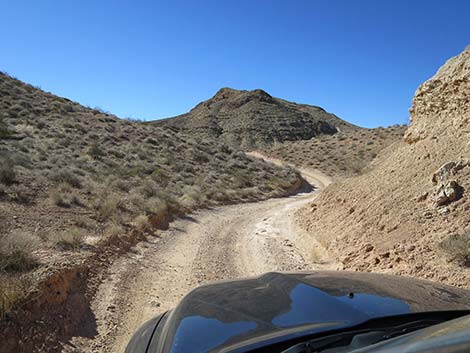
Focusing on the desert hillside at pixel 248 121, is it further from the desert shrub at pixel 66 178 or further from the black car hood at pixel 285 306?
the black car hood at pixel 285 306

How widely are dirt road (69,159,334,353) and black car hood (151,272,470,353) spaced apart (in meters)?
3.12

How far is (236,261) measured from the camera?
8.89m

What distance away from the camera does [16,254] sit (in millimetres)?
6199

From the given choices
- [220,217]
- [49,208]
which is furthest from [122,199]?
[220,217]

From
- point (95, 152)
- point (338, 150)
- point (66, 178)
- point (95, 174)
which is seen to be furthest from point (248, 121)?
point (66, 178)

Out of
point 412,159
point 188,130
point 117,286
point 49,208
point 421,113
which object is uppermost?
point 188,130

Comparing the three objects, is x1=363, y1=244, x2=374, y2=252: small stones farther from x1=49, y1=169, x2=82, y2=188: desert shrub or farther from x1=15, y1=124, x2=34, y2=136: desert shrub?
x1=15, y1=124, x2=34, y2=136: desert shrub

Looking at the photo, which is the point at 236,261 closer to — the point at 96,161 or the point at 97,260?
the point at 97,260

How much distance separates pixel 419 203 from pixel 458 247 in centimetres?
267

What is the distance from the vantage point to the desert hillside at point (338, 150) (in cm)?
3441

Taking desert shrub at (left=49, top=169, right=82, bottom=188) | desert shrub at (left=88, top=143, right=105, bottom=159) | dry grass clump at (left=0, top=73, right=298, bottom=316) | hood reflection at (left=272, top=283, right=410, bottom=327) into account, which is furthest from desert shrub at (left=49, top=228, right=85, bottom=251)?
desert shrub at (left=88, top=143, right=105, bottom=159)

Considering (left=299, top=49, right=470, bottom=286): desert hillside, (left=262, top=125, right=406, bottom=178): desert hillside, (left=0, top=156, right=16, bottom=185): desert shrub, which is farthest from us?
(left=262, top=125, right=406, bottom=178): desert hillside

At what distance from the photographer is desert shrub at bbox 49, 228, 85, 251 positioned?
7.82m

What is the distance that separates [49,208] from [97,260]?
3.81 m
